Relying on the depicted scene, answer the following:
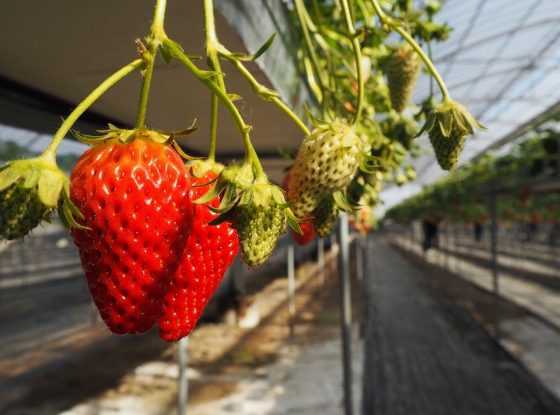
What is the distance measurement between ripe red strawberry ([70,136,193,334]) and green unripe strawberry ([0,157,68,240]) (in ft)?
0.27

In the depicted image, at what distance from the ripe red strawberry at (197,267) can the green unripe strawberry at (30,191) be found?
13 cm

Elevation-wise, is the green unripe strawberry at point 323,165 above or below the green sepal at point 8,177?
above

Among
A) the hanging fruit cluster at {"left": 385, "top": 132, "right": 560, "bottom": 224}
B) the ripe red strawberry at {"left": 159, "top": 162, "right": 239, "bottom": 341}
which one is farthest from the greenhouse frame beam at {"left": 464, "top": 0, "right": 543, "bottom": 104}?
the ripe red strawberry at {"left": 159, "top": 162, "right": 239, "bottom": 341}

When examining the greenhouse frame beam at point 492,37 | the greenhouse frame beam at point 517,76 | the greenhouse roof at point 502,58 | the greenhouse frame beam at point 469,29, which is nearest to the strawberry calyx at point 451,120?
the greenhouse roof at point 502,58

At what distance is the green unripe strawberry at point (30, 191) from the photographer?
1.09 feet

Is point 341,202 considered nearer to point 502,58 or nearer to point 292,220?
point 292,220

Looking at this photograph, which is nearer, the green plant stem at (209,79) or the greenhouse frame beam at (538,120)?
the green plant stem at (209,79)

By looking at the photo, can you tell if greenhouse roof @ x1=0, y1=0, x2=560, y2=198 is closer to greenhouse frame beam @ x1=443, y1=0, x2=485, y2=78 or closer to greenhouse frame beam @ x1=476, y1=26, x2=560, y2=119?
greenhouse frame beam @ x1=443, y1=0, x2=485, y2=78

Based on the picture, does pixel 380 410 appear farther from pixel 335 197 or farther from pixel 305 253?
pixel 305 253

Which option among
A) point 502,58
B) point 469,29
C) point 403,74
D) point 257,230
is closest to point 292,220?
point 257,230

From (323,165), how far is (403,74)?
707 millimetres

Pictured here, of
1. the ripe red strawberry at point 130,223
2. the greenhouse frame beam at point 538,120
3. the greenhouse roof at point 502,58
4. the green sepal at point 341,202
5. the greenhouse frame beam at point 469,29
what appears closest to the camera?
the ripe red strawberry at point 130,223

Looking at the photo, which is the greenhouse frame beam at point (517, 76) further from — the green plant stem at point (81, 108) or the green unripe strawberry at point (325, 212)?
the green plant stem at point (81, 108)

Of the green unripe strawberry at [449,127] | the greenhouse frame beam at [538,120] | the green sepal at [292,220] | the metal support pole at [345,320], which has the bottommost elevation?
the metal support pole at [345,320]
